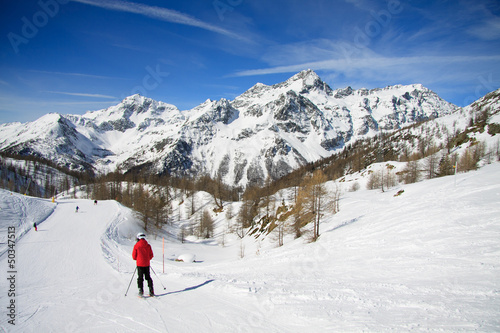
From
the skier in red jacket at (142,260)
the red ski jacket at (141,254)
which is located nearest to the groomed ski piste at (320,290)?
the skier in red jacket at (142,260)

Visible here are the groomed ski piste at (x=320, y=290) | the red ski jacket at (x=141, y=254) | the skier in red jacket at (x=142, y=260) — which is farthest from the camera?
the red ski jacket at (x=141, y=254)

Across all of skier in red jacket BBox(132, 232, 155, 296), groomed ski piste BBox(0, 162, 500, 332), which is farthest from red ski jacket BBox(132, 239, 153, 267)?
groomed ski piste BBox(0, 162, 500, 332)

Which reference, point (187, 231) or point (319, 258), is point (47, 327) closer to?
point (319, 258)

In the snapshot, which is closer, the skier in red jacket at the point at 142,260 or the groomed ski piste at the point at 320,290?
the groomed ski piste at the point at 320,290

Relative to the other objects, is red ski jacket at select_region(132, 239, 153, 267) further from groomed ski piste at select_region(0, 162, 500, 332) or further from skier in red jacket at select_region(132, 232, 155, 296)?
groomed ski piste at select_region(0, 162, 500, 332)

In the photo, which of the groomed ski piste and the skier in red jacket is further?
the skier in red jacket

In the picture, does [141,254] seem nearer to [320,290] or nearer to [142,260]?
[142,260]

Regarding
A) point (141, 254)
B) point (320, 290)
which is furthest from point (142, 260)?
point (320, 290)

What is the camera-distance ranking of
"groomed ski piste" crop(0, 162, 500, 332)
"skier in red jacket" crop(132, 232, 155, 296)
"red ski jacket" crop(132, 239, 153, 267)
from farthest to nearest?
"red ski jacket" crop(132, 239, 153, 267)
"skier in red jacket" crop(132, 232, 155, 296)
"groomed ski piste" crop(0, 162, 500, 332)

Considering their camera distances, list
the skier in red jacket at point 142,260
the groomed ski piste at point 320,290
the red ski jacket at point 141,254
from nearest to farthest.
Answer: the groomed ski piste at point 320,290
the skier in red jacket at point 142,260
the red ski jacket at point 141,254

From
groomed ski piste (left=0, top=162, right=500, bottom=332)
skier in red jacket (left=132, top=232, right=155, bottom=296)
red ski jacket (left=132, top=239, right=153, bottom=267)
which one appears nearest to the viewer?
groomed ski piste (left=0, top=162, right=500, bottom=332)

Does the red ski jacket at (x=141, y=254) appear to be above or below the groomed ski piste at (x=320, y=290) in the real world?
above

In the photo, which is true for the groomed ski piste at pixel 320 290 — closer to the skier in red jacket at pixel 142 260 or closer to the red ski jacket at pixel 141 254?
the skier in red jacket at pixel 142 260

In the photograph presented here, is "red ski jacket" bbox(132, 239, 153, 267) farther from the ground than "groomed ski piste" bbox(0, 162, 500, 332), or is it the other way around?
"red ski jacket" bbox(132, 239, 153, 267)
